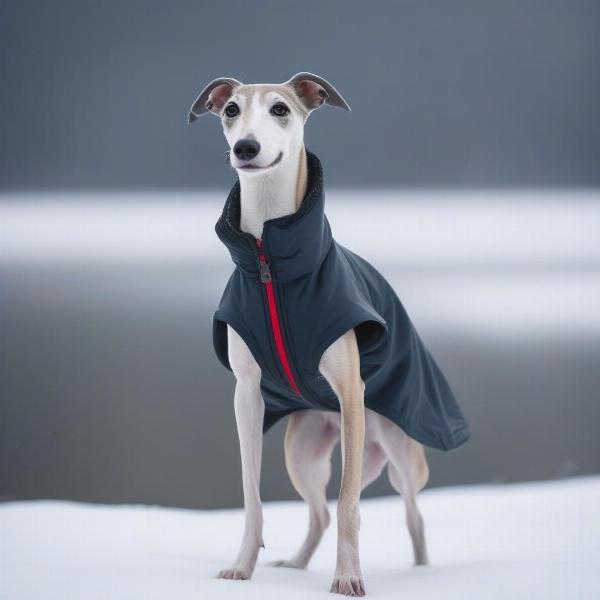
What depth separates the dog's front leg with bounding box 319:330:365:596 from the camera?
6.64 ft

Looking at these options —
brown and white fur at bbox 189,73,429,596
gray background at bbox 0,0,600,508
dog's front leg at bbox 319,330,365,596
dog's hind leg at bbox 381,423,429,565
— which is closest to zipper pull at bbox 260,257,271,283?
brown and white fur at bbox 189,73,429,596

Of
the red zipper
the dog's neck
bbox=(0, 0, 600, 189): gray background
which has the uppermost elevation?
bbox=(0, 0, 600, 189): gray background

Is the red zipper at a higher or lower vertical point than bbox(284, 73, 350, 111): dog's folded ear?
lower

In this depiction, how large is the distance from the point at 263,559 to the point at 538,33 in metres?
2.65

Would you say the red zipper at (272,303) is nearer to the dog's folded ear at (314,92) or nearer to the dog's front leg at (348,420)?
the dog's front leg at (348,420)

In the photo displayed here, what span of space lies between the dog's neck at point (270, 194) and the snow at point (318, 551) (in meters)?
0.82

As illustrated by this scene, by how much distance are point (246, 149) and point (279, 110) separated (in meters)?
0.20

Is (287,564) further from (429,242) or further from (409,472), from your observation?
(429,242)

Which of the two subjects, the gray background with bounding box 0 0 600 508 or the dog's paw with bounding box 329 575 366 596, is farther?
the gray background with bounding box 0 0 600 508

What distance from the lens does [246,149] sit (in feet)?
6.53

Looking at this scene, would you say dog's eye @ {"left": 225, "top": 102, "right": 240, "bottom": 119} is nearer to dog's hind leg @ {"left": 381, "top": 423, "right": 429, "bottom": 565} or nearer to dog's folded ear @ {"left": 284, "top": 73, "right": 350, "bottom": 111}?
dog's folded ear @ {"left": 284, "top": 73, "right": 350, "bottom": 111}

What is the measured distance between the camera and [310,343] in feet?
6.81

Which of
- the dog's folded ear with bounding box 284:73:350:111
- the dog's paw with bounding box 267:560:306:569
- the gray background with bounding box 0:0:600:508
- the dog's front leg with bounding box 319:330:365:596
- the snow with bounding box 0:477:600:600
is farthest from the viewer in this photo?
the gray background with bounding box 0:0:600:508

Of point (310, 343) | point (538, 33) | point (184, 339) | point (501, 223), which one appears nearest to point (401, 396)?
point (310, 343)
